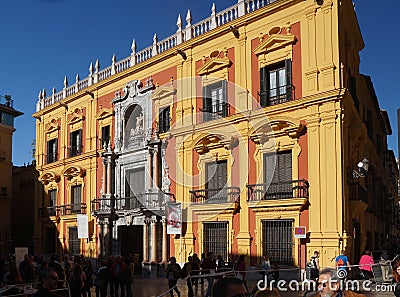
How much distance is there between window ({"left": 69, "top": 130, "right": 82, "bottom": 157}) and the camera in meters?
31.4

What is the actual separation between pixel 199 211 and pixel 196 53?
708 centimetres

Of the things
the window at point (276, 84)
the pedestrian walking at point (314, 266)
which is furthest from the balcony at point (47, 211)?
the pedestrian walking at point (314, 266)

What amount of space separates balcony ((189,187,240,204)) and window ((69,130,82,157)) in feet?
35.3

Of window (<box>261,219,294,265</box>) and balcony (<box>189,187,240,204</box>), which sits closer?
window (<box>261,219,294,265</box>)

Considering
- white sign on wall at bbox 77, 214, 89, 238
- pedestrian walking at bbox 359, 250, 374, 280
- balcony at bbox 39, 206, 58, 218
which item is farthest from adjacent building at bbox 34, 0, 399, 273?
balcony at bbox 39, 206, 58, 218

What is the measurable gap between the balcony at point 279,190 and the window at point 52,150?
1694 cm

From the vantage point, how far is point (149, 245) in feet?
81.5

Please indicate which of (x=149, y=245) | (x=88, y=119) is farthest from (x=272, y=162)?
(x=88, y=119)

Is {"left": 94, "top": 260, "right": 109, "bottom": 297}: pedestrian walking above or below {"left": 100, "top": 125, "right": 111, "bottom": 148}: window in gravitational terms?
below

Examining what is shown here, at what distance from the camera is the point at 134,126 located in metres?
27.6

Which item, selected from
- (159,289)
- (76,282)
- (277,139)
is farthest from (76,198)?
(76,282)

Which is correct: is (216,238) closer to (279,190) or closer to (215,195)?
(215,195)

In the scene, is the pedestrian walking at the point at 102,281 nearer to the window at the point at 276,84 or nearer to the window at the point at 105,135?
the window at the point at 276,84

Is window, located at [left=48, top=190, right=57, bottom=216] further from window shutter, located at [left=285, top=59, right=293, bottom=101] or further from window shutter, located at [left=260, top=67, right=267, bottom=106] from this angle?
window shutter, located at [left=285, top=59, right=293, bottom=101]
